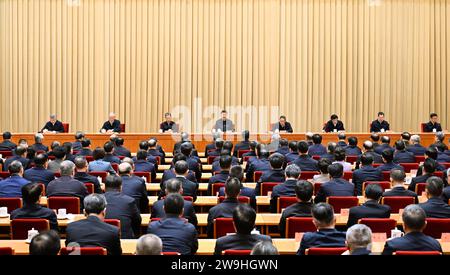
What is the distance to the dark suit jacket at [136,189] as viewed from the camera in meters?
8.35

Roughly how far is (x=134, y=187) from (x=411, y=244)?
13.3 feet

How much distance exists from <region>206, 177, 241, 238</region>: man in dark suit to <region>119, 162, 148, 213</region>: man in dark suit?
5.81 feet

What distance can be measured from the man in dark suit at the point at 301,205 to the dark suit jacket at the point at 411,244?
160 centimetres

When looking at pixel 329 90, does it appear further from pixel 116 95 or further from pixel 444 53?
pixel 116 95

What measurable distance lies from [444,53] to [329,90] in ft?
11.4

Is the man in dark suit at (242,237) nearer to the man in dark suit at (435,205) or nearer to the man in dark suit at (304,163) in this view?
the man in dark suit at (435,205)

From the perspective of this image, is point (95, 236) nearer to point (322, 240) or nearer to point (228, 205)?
point (228, 205)

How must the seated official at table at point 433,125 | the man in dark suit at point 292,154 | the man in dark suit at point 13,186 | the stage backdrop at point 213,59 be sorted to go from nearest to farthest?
the man in dark suit at point 13,186, the man in dark suit at point 292,154, the seated official at table at point 433,125, the stage backdrop at point 213,59

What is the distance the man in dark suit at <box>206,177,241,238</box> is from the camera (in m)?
6.74

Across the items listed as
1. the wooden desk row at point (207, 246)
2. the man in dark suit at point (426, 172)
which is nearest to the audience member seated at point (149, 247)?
the wooden desk row at point (207, 246)

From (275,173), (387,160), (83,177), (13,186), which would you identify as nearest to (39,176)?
(83,177)

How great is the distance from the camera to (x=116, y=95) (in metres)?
19.4

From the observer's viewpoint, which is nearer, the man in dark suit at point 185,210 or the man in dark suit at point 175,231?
the man in dark suit at point 175,231

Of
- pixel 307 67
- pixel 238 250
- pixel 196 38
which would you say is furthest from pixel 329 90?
pixel 238 250
